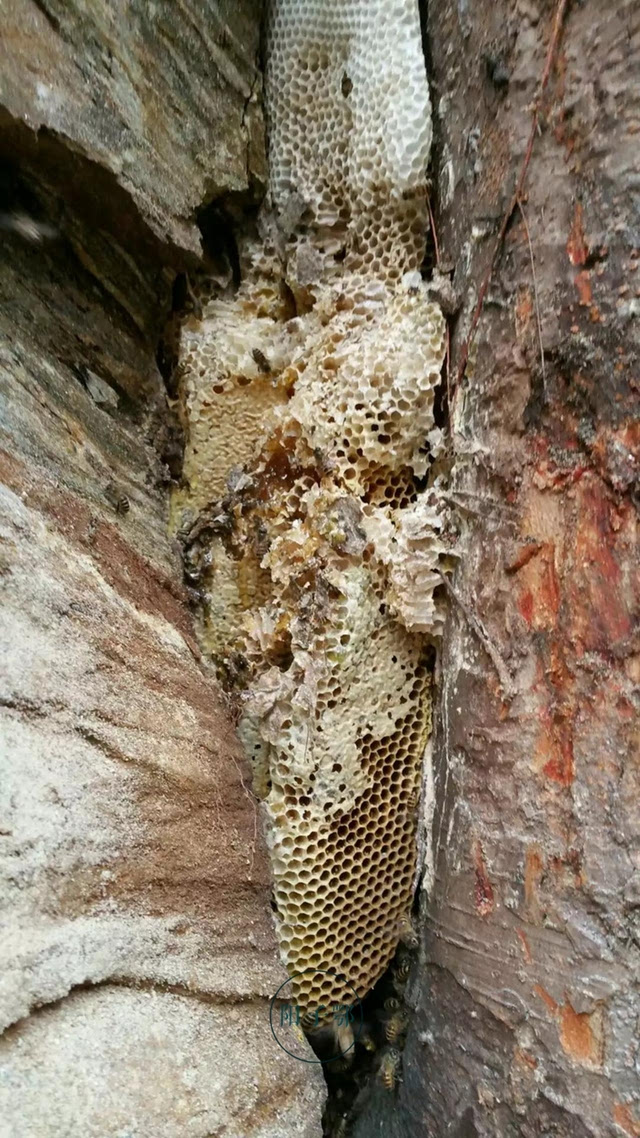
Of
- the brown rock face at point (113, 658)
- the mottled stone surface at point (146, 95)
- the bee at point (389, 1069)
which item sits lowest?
the bee at point (389, 1069)

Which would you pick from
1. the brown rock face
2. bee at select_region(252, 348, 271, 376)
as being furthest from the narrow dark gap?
bee at select_region(252, 348, 271, 376)

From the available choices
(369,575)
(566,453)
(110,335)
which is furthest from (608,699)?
(110,335)

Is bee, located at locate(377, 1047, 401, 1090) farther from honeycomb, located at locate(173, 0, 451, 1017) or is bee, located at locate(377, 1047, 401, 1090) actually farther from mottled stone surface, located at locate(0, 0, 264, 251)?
mottled stone surface, located at locate(0, 0, 264, 251)

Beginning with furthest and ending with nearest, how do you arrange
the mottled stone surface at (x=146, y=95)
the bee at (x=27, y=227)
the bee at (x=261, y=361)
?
the bee at (x=261, y=361), the bee at (x=27, y=227), the mottled stone surface at (x=146, y=95)

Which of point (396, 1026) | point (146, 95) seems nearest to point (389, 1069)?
point (396, 1026)

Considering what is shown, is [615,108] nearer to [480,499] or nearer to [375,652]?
[480,499]

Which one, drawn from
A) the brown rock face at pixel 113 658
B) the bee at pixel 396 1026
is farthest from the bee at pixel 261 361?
the bee at pixel 396 1026

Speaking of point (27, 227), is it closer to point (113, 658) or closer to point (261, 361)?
point (261, 361)

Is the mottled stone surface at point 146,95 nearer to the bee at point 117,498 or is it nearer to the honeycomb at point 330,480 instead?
the honeycomb at point 330,480
